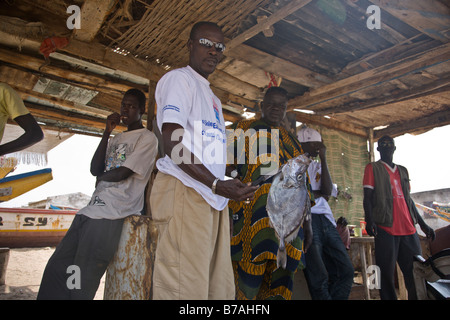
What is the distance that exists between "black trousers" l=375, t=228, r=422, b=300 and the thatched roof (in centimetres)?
181

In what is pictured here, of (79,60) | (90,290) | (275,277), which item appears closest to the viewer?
(90,290)

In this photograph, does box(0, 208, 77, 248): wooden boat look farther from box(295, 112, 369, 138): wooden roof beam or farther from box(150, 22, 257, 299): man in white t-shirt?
box(150, 22, 257, 299): man in white t-shirt

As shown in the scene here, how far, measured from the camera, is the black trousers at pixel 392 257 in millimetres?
3672

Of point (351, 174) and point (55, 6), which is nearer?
point (55, 6)

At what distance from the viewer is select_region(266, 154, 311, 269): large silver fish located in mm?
1959

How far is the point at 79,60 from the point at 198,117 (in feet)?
9.27

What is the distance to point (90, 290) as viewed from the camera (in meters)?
2.30

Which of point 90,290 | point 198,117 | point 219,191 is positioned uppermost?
point 198,117

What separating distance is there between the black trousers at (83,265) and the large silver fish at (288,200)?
1.17 meters

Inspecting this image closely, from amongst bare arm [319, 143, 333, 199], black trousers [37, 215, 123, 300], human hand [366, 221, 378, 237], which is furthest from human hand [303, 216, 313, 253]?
black trousers [37, 215, 123, 300]

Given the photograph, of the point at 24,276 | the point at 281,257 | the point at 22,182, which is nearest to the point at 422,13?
the point at 281,257
